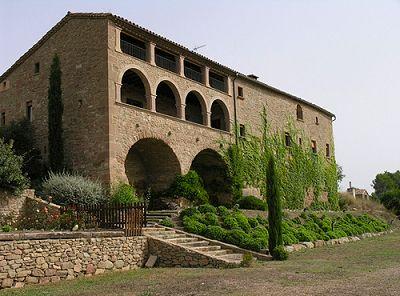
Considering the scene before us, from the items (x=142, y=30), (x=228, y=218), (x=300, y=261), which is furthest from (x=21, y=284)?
(x=142, y=30)

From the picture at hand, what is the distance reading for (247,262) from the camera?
41.5 feet

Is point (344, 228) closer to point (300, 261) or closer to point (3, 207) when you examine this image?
point (300, 261)

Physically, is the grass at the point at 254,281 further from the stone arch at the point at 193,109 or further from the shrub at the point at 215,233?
the stone arch at the point at 193,109

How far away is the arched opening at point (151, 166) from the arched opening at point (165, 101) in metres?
3.79

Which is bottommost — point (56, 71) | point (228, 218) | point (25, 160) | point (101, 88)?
point (228, 218)

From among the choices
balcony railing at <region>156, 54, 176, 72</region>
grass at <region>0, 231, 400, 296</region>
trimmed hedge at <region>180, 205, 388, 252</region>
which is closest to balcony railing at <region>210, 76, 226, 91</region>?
balcony railing at <region>156, 54, 176, 72</region>

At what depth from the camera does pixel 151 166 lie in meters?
23.1

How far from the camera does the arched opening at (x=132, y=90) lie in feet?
76.5

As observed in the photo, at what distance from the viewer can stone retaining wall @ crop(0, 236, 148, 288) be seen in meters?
9.97

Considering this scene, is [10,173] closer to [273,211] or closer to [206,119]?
[273,211]

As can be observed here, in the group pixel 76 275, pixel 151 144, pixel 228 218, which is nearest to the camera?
pixel 76 275

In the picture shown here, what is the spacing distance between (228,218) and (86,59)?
973cm

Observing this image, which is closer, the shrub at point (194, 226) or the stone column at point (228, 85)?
the shrub at point (194, 226)

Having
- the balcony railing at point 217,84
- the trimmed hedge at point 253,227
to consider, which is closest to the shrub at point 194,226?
the trimmed hedge at point 253,227
